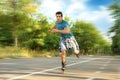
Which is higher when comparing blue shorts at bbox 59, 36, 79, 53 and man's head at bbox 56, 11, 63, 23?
man's head at bbox 56, 11, 63, 23

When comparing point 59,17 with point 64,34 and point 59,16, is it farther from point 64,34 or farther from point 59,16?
point 64,34

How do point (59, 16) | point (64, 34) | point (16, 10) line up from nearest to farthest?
point (59, 16), point (64, 34), point (16, 10)

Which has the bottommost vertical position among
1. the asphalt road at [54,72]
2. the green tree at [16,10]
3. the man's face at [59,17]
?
the asphalt road at [54,72]

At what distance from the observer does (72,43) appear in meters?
13.4

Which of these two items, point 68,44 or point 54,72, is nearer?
point 68,44

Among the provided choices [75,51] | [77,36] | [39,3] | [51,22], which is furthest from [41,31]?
[75,51]

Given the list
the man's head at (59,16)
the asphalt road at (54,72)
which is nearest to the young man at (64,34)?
the man's head at (59,16)

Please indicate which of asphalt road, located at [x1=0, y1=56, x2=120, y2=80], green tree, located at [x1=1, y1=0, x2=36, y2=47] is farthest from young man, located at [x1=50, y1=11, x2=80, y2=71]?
green tree, located at [x1=1, y1=0, x2=36, y2=47]

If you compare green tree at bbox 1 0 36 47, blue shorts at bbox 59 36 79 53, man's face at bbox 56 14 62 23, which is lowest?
blue shorts at bbox 59 36 79 53

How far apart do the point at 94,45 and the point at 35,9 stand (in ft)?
174

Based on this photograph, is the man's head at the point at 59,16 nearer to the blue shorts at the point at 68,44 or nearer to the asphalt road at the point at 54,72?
the blue shorts at the point at 68,44

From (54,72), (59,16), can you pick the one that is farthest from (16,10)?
(59,16)

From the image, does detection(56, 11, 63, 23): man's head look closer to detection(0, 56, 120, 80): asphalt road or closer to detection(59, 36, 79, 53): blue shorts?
detection(59, 36, 79, 53): blue shorts

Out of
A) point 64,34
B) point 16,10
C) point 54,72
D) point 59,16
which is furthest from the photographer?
point 16,10
